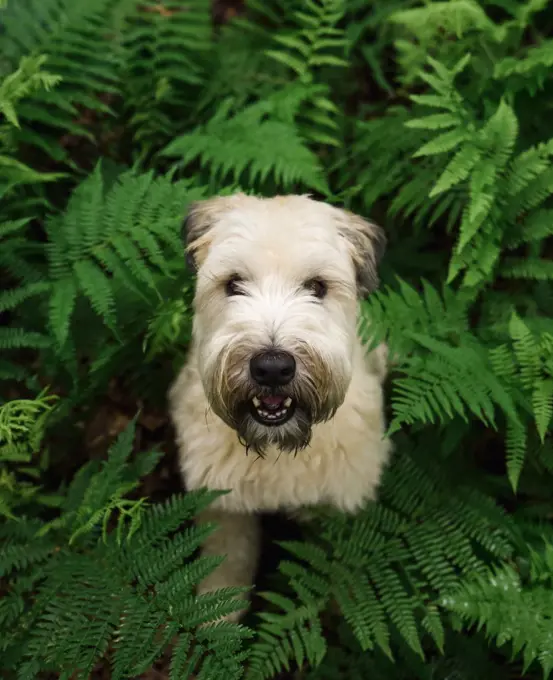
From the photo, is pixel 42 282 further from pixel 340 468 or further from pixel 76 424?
pixel 340 468

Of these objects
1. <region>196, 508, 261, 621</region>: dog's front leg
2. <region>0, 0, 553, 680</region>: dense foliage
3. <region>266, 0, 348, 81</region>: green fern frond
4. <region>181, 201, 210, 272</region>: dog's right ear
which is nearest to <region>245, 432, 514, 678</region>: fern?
<region>0, 0, 553, 680</region>: dense foliage

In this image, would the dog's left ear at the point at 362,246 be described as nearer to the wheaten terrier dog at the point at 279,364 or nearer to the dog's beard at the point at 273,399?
the wheaten terrier dog at the point at 279,364

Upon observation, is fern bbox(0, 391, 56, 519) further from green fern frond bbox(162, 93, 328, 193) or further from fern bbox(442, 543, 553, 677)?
fern bbox(442, 543, 553, 677)

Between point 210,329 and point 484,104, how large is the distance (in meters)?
2.33

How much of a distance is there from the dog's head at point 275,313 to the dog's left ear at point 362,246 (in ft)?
0.04

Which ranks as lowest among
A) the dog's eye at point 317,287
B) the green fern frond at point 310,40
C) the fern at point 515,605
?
the fern at point 515,605

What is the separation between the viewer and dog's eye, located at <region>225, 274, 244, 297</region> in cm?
296

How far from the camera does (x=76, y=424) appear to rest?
4.27 meters

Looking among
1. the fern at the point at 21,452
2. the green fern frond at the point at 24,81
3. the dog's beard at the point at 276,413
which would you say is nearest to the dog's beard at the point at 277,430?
the dog's beard at the point at 276,413

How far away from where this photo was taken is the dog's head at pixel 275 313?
8.90 ft

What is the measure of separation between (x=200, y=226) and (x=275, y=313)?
0.74 metres

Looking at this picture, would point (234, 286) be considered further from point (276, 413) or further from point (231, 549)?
point (231, 549)

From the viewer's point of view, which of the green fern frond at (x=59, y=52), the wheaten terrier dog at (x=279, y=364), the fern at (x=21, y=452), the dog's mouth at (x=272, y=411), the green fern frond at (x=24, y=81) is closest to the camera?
the wheaten terrier dog at (x=279, y=364)

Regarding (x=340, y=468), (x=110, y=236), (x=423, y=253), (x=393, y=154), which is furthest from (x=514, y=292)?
(x=110, y=236)
